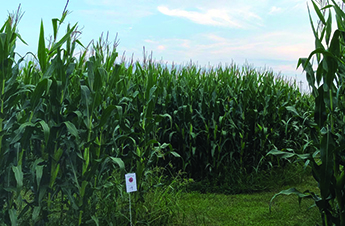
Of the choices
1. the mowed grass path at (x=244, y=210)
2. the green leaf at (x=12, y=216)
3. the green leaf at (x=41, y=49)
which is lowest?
the mowed grass path at (x=244, y=210)

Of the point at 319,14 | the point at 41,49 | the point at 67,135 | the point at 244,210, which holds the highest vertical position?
the point at 319,14

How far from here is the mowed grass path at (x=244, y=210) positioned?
197 inches

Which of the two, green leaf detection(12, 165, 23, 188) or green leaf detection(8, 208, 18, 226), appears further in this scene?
green leaf detection(8, 208, 18, 226)

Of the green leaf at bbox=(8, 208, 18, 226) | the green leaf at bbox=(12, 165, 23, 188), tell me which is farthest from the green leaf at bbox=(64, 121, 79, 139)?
the green leaf at bbox=(8, 208, 18, 226)

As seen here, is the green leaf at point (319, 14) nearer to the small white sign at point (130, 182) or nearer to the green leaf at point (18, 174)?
the small white sign at point (130, 182)

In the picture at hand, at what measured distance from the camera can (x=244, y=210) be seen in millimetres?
5613

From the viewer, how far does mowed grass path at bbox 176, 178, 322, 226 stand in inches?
197

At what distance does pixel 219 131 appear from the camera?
22.7ft

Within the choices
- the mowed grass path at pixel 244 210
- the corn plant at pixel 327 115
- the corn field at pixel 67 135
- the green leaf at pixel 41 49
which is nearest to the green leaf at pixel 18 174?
the corn field at pixel 67 135

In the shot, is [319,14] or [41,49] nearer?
[41,49]

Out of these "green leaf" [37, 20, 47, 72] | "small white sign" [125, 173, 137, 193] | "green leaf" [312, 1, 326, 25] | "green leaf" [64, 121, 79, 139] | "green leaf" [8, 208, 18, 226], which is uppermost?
"green leaf" [312, 1, 326, 25]

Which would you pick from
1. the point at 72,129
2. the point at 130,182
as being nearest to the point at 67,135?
the point at 72,129

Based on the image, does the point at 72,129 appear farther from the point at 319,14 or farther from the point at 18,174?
the point at 319,14

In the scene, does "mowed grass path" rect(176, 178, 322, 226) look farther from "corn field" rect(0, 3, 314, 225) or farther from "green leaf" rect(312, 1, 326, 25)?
"green leaf" rect(312, 1, 326, 25)
